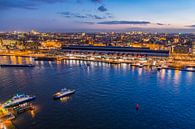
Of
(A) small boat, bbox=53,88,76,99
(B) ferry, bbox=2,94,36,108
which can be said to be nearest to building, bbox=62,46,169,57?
(A) small boat, bbox=53,88,76,99

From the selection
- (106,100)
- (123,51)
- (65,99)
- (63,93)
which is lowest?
(65,99)

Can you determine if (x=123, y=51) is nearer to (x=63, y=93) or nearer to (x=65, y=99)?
(x=63, y=93)

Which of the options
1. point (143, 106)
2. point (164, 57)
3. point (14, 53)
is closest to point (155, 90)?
Answer: point (143, 106)

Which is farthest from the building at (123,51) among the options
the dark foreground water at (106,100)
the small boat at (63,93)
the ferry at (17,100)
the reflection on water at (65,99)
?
the ferry at (17,100)

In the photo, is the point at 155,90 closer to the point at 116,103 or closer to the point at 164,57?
the point at 116,103

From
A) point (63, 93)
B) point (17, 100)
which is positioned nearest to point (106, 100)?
point (63, 93)

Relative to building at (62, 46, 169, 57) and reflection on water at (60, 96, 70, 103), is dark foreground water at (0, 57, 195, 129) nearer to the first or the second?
reflection on water at (60, 96, 70, 103)
